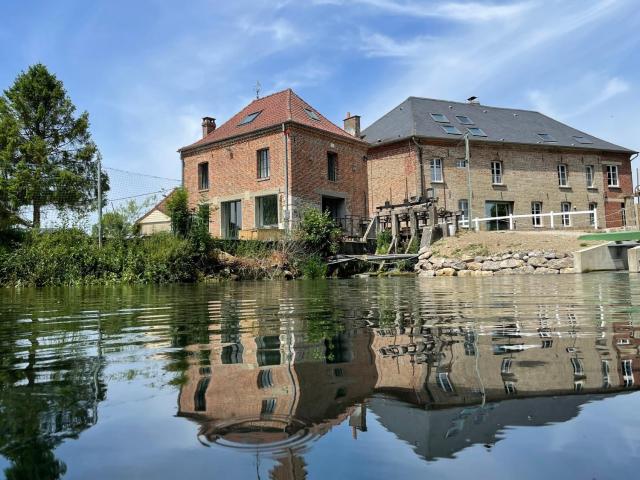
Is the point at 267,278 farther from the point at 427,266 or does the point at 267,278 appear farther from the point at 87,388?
the point at 87,388

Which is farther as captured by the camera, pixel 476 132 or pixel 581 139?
pixel 581 139

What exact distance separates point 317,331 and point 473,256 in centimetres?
1567

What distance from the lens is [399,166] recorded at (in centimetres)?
2770

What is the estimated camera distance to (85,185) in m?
21.0

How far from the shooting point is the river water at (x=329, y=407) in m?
0.89

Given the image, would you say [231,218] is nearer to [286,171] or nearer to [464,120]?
[286,171]

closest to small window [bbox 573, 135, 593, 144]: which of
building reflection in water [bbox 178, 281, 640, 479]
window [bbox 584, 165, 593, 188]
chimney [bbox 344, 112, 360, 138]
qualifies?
window [bbox 584, 165, 593, 188]

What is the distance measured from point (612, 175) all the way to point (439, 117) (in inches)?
480

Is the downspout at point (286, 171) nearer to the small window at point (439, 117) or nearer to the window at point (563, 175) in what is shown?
the small window at point (439, 117)

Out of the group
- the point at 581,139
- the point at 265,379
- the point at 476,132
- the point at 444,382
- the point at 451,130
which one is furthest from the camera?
the point at 581,139

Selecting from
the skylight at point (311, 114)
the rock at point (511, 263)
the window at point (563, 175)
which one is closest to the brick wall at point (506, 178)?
Result: the window at point (563, 175)

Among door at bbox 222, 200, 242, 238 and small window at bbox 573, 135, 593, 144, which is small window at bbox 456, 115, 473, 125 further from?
door at bbox 222, 200, 242, 238

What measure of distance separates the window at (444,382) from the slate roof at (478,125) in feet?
86.5

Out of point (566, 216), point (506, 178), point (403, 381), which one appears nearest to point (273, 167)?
point (506, 178)
